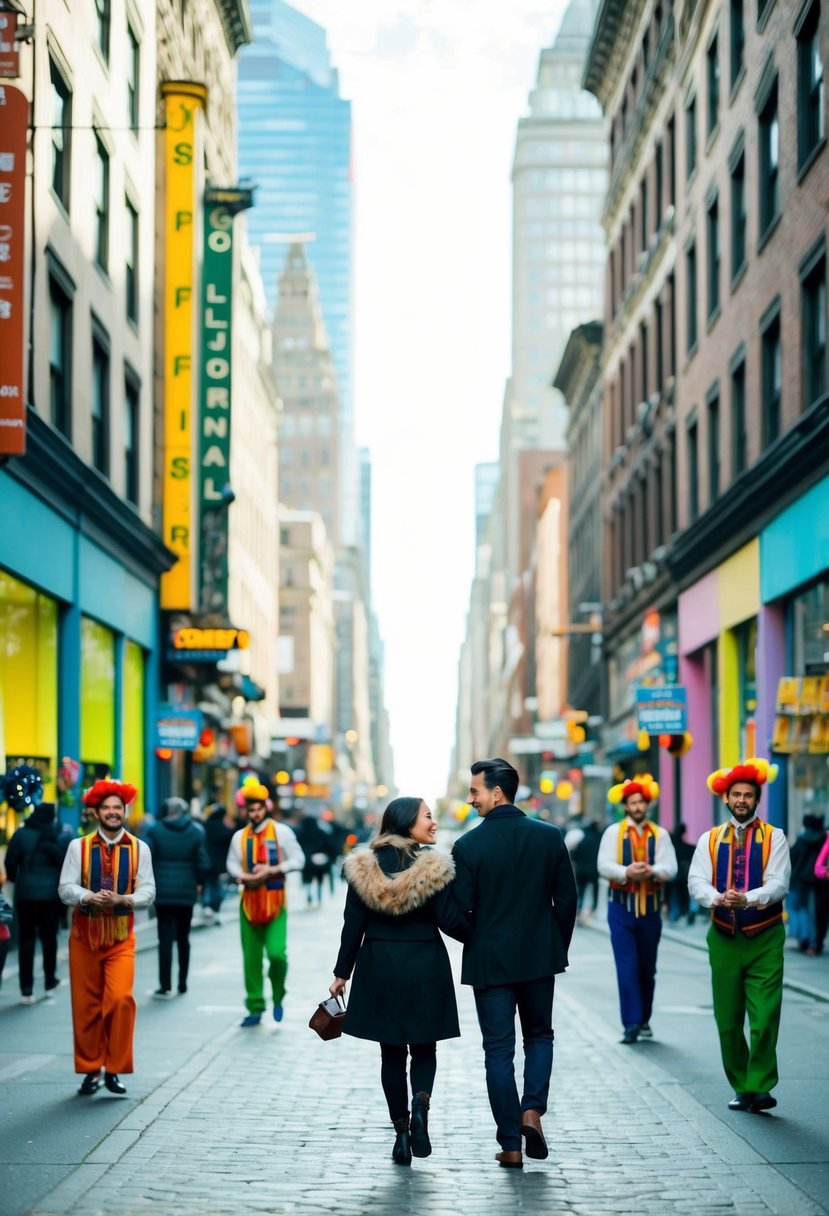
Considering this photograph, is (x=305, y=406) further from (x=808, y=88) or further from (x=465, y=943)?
(x=465, y=943)

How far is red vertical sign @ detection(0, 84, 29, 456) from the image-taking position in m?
18.6

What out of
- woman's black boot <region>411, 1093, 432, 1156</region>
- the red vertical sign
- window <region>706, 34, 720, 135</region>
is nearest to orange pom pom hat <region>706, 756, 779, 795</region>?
woman's black boot <region>411, 1093, 432, 1156</region>

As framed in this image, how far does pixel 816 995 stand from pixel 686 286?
2373 cm

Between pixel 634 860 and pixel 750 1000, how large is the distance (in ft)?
10.5

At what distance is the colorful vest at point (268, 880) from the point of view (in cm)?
1468

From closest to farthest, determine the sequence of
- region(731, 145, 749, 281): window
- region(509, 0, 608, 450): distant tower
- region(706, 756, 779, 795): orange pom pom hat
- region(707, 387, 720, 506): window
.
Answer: region(706, 756, 779, 795): orange pom pom hat
region(731, 145, 749, 281): window
region(707, 387, 720, 506): window
region(509, 0, 608, 450): distant tower

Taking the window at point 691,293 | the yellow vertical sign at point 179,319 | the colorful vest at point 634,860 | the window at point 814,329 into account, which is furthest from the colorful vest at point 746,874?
the yellow vertical sign at point 179,319

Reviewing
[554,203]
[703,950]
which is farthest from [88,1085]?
[554,203]

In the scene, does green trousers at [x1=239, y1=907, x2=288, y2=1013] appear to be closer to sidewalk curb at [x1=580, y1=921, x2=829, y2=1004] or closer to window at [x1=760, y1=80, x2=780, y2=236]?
sidewalk curb at [x1=580, y1=921, x2=829, y2=1004]

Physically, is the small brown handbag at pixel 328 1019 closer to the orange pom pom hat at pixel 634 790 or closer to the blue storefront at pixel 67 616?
the orange pom pom hat at pixel 634 790

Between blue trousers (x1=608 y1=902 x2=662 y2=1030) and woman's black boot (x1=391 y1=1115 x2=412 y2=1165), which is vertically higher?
blue trousers (x1=608 y1=902 x2=662 y2=1030)

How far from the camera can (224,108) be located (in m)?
53.2

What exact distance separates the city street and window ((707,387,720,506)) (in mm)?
19661

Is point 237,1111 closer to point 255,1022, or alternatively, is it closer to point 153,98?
point 255,1022
